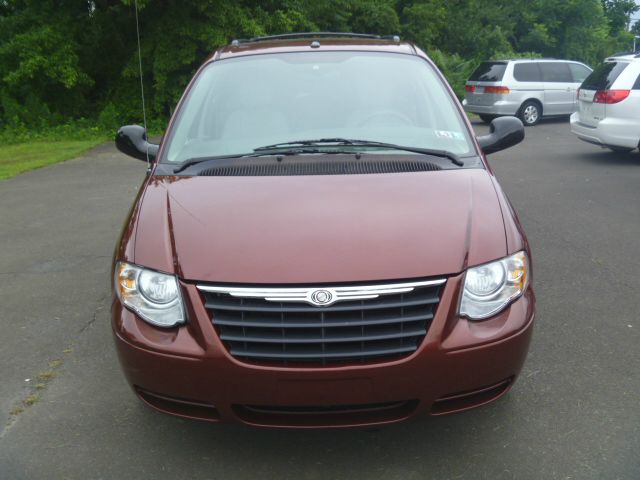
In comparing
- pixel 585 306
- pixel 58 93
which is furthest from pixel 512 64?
pixel 585 306

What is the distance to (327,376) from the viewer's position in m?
2.76

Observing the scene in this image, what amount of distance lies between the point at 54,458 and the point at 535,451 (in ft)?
6.99

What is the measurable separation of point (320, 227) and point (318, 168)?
0.63 metres

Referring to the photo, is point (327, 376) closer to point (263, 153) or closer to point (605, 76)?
point (263, 153)

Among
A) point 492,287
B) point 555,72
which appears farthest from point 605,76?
point 492,287

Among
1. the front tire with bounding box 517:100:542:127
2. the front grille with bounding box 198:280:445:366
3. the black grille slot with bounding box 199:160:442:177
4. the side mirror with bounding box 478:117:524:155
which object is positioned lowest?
the front tire with bounding box 517:100:542:127

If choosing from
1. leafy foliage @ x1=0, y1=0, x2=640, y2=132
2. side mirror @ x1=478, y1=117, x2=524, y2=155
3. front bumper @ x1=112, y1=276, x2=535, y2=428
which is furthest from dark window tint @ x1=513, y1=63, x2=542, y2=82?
front bumper @ x1=112, y1=276, x2=535, y2=428

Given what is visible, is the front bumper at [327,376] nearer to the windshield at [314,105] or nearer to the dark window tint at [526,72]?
the windshield at [314,105]

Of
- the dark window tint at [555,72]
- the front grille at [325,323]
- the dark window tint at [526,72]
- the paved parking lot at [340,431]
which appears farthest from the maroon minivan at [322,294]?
the dark window tint at [555,72]

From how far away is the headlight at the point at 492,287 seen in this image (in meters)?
2.90

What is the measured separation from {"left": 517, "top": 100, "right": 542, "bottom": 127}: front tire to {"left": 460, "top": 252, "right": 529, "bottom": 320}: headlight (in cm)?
1685

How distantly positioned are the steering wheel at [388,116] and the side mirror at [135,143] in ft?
4.46

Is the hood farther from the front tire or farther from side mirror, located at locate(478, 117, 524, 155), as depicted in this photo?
the front tire

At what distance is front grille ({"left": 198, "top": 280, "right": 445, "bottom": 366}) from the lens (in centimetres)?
278
